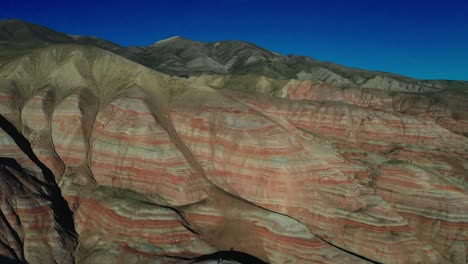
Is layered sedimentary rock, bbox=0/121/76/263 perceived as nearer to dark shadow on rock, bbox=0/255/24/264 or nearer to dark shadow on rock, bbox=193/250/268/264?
dark shadow on rock, bbox=0/255/24/264

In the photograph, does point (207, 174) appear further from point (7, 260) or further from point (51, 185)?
point (7, 260)

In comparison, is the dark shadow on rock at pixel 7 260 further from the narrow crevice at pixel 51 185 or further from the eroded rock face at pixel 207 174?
the narrow crevice at pixel 51 185

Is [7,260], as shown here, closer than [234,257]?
Yes

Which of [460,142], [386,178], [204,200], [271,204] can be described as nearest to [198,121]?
[204,200]

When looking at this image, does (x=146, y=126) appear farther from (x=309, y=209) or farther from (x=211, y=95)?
(x=309, y=209)

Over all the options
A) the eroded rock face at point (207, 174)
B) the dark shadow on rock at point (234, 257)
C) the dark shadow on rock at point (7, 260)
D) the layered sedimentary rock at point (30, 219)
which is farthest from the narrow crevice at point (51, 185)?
the dark shadow on rock at point (234, 257)

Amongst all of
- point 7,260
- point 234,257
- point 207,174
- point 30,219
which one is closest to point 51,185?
point 30,219

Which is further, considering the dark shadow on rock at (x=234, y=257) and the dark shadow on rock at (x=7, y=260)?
the dark shadow on rock at (x=234, y=257)
